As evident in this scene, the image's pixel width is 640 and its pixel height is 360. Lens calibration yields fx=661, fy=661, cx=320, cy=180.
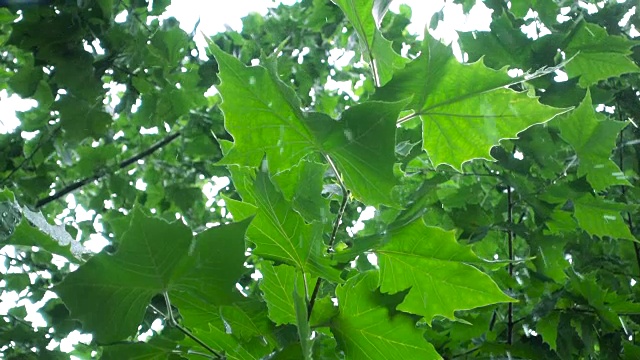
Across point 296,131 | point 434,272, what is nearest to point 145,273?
point 296,131

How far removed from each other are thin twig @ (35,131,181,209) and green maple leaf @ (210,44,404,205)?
226 cm

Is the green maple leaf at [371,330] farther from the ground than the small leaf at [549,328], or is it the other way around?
the green maple leaf at [371,330]

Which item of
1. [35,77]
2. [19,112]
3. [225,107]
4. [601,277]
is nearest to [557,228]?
[601,277]

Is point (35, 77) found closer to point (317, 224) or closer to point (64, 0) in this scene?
point (64, 0)

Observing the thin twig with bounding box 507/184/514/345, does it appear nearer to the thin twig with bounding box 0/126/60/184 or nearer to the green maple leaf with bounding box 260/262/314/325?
the green maple leaf with bounding box 260/262/314/325

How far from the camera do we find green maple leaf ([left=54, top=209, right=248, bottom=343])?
746 mm

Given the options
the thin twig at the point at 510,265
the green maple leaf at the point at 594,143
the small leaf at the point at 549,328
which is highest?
the green maple leaf at the point at 594,143

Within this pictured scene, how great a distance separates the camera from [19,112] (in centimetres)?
314

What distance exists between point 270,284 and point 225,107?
0.26 metres

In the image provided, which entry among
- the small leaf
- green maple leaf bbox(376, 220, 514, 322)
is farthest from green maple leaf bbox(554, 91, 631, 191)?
green maple leaf bbox(376, 220, 514, 322)

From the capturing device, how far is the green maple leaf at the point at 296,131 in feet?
2.83

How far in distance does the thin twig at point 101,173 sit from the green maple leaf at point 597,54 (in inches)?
83.1

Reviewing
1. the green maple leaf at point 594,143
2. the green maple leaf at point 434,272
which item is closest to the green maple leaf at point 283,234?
the green maple leaf at point 434,272

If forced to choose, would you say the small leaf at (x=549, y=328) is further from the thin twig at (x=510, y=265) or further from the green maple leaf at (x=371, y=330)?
the green maple leaf at (x=371, y=330)
